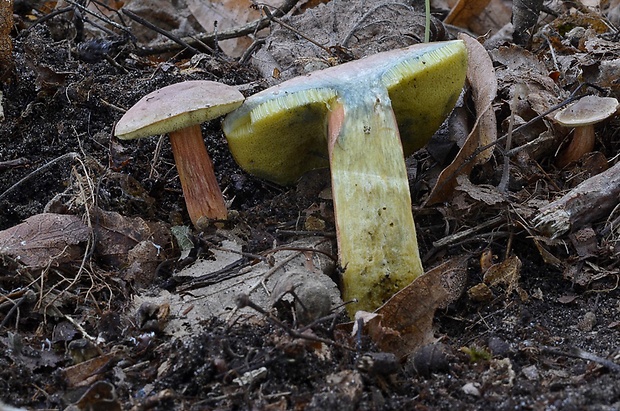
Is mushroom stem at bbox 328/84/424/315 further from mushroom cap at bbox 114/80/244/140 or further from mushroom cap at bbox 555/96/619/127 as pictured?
mushroom cap at bbox 555/96/619/127

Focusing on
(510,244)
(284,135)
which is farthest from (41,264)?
(510,244)

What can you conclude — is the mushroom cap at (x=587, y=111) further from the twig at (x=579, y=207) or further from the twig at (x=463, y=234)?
the twig at (x=463, y=234)

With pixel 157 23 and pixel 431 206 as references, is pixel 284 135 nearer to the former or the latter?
pixel 431 206

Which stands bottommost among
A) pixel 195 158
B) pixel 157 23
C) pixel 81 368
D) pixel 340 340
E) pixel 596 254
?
pixel 596 254

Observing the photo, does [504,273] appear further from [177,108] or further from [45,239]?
[45,239]

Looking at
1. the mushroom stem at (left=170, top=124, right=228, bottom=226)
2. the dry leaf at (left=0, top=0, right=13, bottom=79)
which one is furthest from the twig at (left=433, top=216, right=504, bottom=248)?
the dry leaf at (left=0, top=0, right=13, bottom=79)

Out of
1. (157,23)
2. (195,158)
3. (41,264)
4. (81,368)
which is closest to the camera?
(81,368)

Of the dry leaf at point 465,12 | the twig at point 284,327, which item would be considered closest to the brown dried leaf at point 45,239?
the twig at point 284,327

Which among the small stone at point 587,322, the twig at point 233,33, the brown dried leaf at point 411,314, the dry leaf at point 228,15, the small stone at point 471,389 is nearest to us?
the small stone at point 471,389
